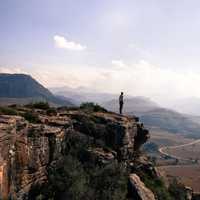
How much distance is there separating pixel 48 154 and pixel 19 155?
551cm

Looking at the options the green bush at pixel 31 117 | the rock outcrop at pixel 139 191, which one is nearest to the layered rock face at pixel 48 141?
the green bush at pixel 31 117

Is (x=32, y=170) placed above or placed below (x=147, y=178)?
above

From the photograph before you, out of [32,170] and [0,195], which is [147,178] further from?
[0,195]

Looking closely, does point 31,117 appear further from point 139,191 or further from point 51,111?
point 139,191

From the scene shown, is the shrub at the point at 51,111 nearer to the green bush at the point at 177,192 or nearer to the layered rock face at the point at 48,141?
the layered rock face at the point at 48,141

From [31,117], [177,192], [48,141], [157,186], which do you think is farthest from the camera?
[177,192]

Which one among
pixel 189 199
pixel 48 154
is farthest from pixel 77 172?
pixel 189 199

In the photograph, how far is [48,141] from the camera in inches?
1507

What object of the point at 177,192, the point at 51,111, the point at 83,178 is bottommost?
the point at 177,192

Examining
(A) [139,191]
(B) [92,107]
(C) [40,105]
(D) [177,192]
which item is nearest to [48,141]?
(A) [139,191]

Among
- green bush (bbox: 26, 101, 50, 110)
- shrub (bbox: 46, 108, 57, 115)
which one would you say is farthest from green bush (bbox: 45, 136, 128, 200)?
green bush (bbox: 26, 101, 50, 110)

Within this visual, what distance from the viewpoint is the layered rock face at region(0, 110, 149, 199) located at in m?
31.1

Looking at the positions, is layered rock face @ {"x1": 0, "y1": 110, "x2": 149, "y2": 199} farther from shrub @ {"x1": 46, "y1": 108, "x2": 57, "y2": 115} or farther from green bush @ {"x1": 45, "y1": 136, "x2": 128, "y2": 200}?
green bush @ {"x1": 45, "y1": 136, "x2": 128, "y2": 200}

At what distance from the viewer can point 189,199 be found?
57.4 m
